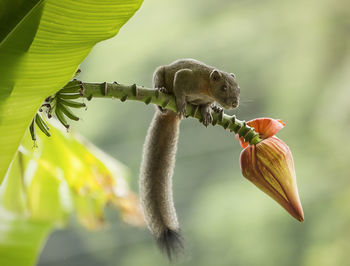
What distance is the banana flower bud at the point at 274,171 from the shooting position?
2.13ft

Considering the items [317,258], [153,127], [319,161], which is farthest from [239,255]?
[153,127]

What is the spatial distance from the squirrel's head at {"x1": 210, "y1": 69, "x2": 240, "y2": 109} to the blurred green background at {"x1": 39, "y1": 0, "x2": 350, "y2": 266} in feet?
7.44

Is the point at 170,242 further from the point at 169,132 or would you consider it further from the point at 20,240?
the point at 20,240

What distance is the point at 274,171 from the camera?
0.66 m

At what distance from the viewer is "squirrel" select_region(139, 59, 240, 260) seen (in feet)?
2.47

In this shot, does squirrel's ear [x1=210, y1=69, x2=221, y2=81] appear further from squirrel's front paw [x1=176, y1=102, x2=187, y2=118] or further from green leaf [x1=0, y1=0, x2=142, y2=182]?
green leaf [x1=0, y1=0, x2=142, y2=182]

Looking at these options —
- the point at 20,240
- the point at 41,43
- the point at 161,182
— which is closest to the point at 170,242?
the point at 161,182

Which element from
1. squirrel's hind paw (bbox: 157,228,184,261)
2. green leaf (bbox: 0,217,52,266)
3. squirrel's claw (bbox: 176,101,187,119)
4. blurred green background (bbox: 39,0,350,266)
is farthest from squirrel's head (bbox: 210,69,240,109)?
blurred green background (bbox: 39,0,350,266)

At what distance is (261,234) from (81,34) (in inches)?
112

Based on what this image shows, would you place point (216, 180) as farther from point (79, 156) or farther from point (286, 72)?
point (79, 156)

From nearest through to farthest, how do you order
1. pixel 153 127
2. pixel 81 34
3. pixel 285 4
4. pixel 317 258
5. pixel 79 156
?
pixel 81 34 < pixel 153 127 < pixel 79 156 < pixel 317 258 < pixel 285 4

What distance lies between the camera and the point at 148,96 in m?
0.66

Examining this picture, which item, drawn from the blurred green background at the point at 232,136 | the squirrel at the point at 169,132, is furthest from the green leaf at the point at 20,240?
the blurred green background at the point at 232,136

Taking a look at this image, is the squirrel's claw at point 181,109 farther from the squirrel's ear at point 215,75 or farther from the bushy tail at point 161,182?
the squirrel's ear at point 215,75
